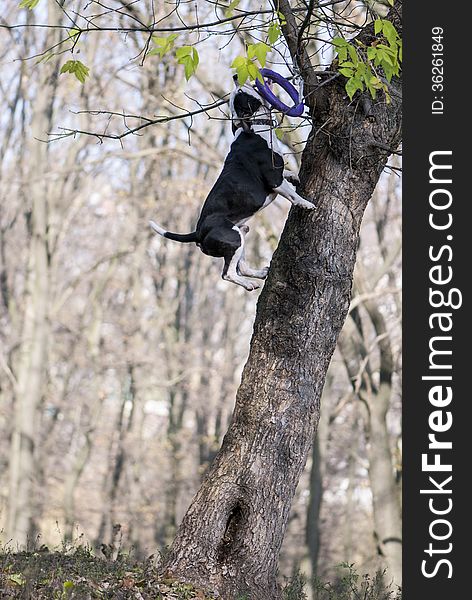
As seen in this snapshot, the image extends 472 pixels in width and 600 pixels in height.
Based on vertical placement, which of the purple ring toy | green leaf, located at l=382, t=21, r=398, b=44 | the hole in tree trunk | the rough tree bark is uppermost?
the purple ring toy

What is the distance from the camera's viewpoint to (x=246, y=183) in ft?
19.9

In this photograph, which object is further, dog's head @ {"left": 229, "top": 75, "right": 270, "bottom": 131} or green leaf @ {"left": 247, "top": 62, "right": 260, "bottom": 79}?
dog's head @ {"left": 229, "top": 75, "right": 270, "bottom": 131}

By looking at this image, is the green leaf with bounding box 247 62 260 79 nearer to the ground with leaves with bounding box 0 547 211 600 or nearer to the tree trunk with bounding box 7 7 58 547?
the ground with leaves with bounding box 0 547 211 600

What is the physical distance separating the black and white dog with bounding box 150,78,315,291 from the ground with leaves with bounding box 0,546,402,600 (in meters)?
2.08

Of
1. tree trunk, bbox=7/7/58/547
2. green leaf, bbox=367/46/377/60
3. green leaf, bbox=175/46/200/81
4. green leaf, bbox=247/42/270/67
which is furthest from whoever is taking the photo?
tree trunk, bbox=7/7/58/547

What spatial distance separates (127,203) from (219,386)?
5927mm

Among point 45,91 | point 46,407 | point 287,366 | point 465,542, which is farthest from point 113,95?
point 465,542

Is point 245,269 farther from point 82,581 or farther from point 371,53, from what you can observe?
point 82,581

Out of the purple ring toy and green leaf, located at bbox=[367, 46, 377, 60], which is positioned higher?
Answer: the purple ring toy

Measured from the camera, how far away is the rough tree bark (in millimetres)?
6250

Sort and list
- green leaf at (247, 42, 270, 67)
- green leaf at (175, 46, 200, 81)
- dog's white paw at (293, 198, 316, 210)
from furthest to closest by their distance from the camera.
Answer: dog's white paw at (293, 198, 316, 210)
green leaf at (175, 46, 200, 81)
green leaf at (247, 42, 270, 67)

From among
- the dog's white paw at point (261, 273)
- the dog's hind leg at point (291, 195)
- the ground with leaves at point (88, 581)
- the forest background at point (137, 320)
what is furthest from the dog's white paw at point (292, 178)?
the forest background at point (137, 320)

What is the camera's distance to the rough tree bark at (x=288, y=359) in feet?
20.5

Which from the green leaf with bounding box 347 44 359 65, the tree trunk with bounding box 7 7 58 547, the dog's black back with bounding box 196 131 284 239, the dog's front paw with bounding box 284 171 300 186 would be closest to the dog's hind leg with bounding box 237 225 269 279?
the dog's black back with bounding box 196 131 284 239
